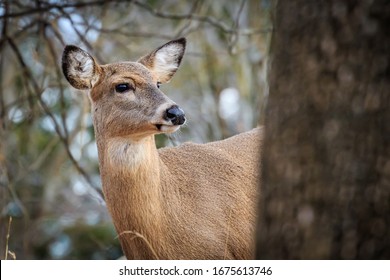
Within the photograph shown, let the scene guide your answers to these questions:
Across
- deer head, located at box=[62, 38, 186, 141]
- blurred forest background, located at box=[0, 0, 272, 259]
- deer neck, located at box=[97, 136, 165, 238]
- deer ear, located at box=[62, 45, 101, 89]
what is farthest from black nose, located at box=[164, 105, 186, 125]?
blurred forest background, located at box=[0, 0, 272, 259]

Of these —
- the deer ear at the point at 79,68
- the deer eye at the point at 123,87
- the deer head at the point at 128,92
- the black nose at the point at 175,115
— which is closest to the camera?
the black nose at the point at 175,115

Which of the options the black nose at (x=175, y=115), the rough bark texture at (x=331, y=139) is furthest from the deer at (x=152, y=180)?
the rough bark texture at (x=331, y=139)

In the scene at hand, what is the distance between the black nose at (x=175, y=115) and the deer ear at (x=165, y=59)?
3.65ft

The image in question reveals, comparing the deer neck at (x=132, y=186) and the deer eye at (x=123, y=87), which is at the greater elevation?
the deer eye at (x=123, y=87)

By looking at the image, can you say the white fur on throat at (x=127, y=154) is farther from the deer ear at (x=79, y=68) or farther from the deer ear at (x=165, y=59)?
the deer ear at (x=165, y=59)

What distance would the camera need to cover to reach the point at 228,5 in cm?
2041

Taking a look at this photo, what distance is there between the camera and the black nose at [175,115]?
20.1 ft

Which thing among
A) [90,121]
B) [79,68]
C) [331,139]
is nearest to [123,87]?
[79,68]

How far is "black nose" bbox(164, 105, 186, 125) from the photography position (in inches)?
241

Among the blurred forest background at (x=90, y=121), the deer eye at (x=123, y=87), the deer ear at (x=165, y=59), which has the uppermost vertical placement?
the deer ear at (x=165, y=59)

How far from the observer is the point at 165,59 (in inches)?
296

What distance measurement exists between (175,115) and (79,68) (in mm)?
1268

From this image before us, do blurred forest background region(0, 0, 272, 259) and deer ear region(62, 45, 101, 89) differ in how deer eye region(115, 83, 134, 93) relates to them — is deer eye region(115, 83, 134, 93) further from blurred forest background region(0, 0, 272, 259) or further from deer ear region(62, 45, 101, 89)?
blurred forest background region(0, 0, 272, 259)

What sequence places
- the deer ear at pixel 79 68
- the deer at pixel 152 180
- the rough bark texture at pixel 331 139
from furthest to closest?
1. the deer ear at pixel 79 68
2. the deer at pixel 152 180
3. the rough bark texture at pixel 331 139
